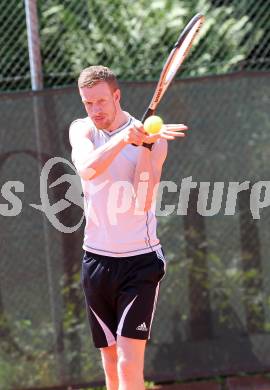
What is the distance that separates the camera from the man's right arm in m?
3.70

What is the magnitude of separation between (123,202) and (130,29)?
2770 millimetres

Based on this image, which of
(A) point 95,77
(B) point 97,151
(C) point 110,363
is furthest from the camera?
(C) point 110,363

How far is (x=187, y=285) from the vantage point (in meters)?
5.82

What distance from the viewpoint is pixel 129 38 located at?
6.66 meters

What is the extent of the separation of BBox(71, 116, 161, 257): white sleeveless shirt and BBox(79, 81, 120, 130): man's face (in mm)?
126

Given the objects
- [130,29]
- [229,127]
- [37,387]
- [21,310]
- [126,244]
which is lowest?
[37,387]

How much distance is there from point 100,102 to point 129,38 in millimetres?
2704

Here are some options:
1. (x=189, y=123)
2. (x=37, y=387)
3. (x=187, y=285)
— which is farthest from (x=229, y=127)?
(x=37, y=387)

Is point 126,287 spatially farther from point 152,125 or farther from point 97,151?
point 152,125

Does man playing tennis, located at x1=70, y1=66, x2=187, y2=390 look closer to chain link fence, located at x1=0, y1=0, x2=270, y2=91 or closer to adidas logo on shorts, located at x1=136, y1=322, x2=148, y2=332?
adidas logo on shorts, located at x1=136, y1=322, x2=148, y2=332

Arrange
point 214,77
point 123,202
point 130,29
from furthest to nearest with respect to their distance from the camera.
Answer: point 130,29 → point 214,77 → point 123,202

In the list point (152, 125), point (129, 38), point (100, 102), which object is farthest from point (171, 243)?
point (152, 125)

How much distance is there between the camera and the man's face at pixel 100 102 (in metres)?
4.04

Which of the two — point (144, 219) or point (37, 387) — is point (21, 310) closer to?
point (37, 387)
